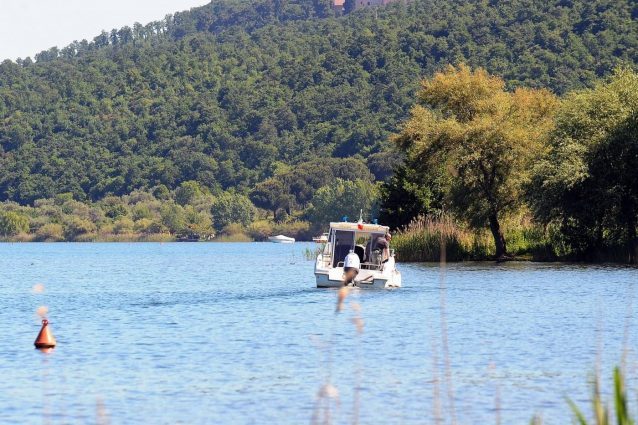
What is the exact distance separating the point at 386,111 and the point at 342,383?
148749 millimetres

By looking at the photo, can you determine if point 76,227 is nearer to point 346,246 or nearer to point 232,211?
point 232,211

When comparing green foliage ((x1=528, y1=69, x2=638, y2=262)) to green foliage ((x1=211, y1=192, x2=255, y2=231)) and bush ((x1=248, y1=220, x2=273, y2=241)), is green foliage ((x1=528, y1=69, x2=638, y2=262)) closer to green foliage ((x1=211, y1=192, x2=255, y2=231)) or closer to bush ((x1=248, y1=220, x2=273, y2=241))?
green foliage ((x1=211, y1=192, x2=255, y2=231))

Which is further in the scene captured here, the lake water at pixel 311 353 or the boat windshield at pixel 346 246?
the boat windshield at pixel 346 246

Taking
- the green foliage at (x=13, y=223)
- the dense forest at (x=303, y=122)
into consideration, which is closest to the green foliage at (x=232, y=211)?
the dense forest at (x=303, y=122)

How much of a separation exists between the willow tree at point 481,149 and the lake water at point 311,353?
16.7 meters

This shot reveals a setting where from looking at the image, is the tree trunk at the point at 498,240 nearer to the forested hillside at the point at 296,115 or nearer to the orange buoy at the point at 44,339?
the orange buoy at the point at 44,339

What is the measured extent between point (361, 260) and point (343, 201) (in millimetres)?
97367

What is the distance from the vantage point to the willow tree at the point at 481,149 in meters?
63.2

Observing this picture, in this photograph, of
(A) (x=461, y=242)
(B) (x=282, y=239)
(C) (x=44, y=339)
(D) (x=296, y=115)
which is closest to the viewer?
(C) (x=44, y=339)

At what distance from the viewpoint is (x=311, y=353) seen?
24250 millimetres

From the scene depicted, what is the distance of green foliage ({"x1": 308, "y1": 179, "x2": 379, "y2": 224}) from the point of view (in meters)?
141

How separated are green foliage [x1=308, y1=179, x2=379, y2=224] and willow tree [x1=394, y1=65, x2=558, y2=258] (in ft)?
227

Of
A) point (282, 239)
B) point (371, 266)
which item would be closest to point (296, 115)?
point (282, 239)

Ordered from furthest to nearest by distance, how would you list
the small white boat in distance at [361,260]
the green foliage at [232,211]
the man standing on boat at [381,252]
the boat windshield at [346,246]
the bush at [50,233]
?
1. the bush at [50,233]
2. the green foliage at [232,211]
3. the boat windshield at [346,246]
4. the man standing on boat at [381,252]
5. the small white boat in distance at [361,260]
